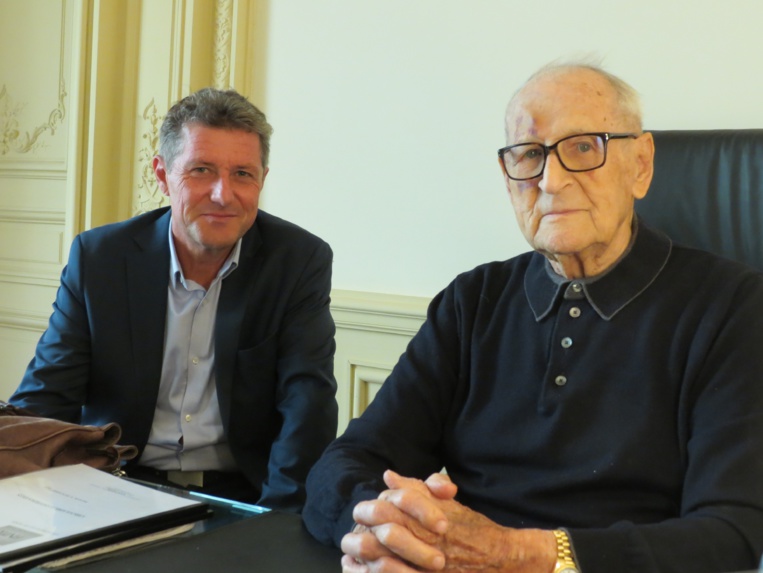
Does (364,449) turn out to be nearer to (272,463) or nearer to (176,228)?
(272,463)

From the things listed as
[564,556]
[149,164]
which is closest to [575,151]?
[564,556]

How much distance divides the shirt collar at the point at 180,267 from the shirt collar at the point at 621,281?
2.67 ft

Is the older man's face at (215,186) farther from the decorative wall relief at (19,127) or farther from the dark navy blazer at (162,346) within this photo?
the decorative wall relief at (19,127)

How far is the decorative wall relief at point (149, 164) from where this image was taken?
311 centimetres

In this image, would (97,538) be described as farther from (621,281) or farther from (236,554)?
(621,281)

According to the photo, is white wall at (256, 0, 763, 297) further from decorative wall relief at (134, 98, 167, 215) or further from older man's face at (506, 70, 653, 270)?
older man's face at (506, 70, 653, 270)

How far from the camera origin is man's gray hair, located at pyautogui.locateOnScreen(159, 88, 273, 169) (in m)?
2.03

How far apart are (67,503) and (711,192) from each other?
116cm

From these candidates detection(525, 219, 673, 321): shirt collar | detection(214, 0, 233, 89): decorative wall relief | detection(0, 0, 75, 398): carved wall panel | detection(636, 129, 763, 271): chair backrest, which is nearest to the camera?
detection(525, 219, 673, 321): shirt collar

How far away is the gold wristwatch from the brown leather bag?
77 centimetres

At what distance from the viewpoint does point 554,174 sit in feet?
4.76

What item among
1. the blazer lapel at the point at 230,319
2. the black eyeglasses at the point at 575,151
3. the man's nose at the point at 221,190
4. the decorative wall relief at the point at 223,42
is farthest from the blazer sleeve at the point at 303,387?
the decorative wall relief at the point at 223,42

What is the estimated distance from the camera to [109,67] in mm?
3189

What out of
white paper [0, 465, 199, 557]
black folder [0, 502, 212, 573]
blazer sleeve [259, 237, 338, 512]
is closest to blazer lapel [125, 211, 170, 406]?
blazer sleeve [259, 237, 338, 512]
